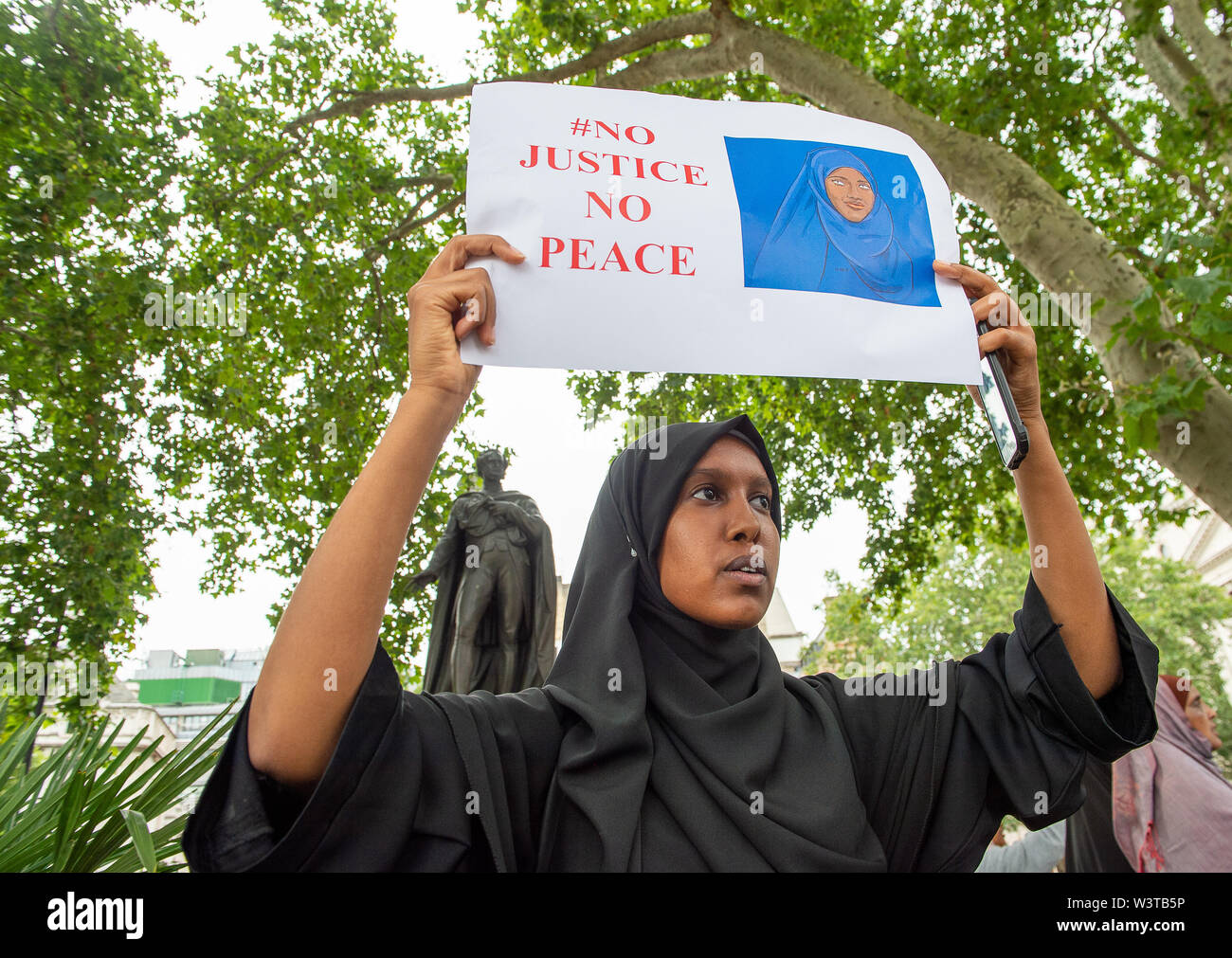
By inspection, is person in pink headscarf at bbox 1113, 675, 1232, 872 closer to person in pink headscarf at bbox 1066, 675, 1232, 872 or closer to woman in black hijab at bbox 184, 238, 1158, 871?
person in pink headscarf at bbox 1066, 675, 1232, 872

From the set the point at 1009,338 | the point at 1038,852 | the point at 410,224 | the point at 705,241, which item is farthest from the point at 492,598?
the point at 410,224

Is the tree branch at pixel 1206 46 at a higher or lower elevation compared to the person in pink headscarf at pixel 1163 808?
higher

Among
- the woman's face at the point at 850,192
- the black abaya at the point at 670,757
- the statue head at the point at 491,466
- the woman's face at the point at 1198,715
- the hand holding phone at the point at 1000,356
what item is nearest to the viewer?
the black abaya at the point at 670,757

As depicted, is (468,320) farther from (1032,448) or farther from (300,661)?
(1032,448)

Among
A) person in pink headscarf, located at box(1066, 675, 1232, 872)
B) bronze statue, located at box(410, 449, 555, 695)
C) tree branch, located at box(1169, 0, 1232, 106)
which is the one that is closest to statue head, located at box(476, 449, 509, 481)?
bronze statue, located at box(410, 449, 555, 695)

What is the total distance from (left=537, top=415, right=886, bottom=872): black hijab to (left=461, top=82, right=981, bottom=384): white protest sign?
310mm

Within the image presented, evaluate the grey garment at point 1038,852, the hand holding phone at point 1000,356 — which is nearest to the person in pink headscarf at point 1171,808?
the grey garment at point 1038,852

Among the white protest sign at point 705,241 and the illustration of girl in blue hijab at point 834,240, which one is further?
the illustration of girl in blue hijab at point 834,240

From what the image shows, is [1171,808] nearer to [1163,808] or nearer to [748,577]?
[1163,808]

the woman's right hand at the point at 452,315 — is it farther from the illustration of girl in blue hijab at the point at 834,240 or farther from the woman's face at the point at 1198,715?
the woman's face at the point at 1198,715

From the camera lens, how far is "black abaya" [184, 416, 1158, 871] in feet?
3.76

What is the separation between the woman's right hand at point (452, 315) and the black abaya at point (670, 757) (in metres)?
0.43

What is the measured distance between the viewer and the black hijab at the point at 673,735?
4.25 ft
